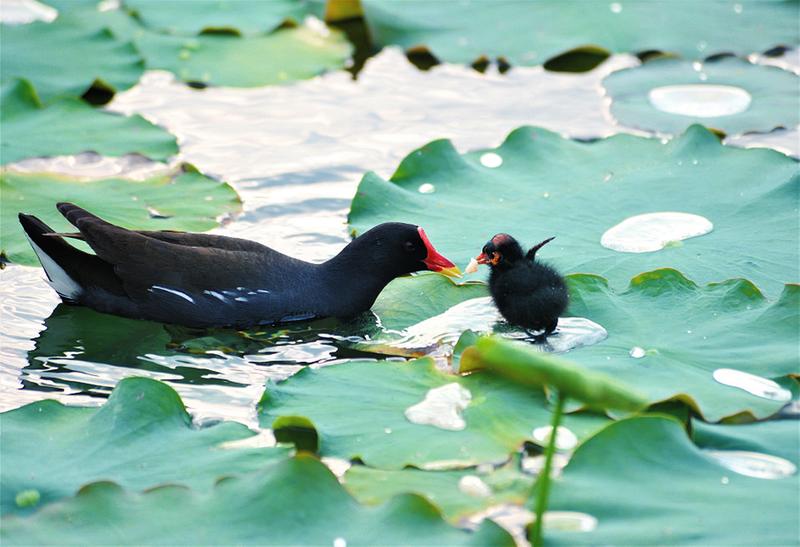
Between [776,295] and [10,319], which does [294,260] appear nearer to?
[10,319]

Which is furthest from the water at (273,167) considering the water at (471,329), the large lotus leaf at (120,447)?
the large lotus leaf at (120,447)

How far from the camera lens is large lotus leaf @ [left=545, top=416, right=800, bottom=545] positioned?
2.97m

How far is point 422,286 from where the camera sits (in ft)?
15.8

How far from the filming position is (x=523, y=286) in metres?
4.43

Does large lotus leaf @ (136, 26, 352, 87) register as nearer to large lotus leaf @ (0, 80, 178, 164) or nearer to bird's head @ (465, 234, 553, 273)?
large lotus leaf @ (0, 80, 178, 164)

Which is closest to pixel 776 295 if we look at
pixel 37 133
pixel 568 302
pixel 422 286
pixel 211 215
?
pixel 568 302

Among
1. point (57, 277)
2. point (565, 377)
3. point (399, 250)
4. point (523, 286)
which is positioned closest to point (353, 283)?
point (399, 250)

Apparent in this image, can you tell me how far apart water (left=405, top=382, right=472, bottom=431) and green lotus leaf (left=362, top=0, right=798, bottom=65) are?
12.3 ft

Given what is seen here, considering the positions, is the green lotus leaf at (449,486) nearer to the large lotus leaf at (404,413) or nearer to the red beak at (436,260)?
the large lotus leaf at (404,413)

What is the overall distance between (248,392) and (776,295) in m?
2.02

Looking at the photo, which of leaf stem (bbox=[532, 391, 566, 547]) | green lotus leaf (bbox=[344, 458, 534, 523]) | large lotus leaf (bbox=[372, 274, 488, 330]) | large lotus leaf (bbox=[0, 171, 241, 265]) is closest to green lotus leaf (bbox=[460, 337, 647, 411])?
leaf stem (bbox=[532, 391, 566, 547])

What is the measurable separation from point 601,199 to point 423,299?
104 cm

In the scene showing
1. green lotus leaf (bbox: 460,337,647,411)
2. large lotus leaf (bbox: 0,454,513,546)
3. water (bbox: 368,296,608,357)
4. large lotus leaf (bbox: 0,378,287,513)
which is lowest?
water (bbox: 368,296,608,357)

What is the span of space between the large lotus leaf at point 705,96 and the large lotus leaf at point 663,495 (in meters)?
3.31
